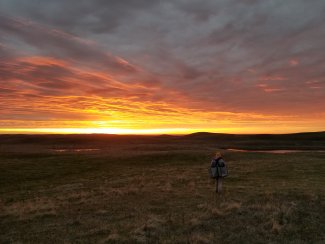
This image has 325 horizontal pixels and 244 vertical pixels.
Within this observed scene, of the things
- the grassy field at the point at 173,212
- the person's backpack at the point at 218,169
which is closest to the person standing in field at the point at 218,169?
the person's backpack at the point at 218,169

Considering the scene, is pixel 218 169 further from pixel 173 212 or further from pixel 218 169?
pixel 173 212

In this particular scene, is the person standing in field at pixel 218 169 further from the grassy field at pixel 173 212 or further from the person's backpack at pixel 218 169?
the grassy field at pixel 173 212

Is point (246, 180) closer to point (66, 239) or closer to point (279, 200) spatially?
point (279, 200)

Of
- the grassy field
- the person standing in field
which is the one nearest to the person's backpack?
the person standing in field

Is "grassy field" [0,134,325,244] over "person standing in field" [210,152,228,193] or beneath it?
beneath

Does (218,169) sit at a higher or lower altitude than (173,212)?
higher

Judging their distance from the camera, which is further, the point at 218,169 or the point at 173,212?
the point at 218,169

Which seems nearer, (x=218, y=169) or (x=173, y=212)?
(x=173, y=212)

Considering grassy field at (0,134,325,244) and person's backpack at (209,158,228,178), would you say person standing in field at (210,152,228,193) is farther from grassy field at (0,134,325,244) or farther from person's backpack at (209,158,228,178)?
grassy field at (0,134,325,244)

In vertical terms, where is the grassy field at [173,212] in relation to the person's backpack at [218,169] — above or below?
below

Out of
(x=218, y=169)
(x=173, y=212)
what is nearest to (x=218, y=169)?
(x=218, y=169)

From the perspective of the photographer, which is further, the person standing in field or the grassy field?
the person standing in field

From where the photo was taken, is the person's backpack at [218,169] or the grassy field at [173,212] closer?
the grassy field at [173,212]

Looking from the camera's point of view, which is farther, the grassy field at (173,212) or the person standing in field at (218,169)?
the person standing in field at (218,169)
